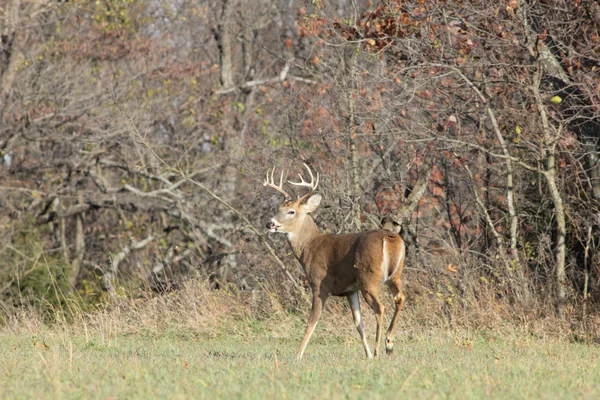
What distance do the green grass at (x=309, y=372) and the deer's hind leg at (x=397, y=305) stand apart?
13 cm

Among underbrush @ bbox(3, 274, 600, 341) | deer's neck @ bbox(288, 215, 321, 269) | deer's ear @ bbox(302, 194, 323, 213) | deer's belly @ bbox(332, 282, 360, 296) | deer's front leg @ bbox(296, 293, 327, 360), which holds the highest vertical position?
deer's ear @ bbox(302, 194, 323, 213)

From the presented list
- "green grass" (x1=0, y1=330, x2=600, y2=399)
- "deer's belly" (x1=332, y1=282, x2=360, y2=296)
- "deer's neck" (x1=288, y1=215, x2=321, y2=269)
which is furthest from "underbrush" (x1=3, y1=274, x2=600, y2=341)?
"deer's belly" (x1=332, y1=282, x2=360, y2=296)

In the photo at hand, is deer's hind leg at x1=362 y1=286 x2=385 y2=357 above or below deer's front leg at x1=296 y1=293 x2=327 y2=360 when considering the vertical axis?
above

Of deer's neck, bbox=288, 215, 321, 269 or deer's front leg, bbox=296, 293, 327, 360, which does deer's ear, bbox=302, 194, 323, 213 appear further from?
deer's front leg, bbox=296, 293, 327, 360

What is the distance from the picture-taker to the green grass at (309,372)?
6.16 metres

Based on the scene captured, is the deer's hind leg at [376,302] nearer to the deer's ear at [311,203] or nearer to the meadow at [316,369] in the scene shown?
the meadow at [316,369]

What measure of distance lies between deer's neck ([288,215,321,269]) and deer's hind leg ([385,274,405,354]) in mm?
1085

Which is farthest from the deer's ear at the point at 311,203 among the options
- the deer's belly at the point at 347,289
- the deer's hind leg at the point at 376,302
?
the deer's hind leg at the point at 376,302

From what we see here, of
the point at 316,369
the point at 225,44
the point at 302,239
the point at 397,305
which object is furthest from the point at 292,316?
the point at 225,44

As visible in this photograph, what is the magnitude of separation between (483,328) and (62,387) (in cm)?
653

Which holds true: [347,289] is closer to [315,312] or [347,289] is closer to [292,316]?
[315,312]

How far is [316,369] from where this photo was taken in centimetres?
732

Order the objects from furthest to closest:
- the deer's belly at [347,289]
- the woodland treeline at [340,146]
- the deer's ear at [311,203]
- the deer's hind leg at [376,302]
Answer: the woodland treeline at [340,146] → the deer's ear at [311,203] → the deer's belly at [347,289] → the deer's hind leg at [376,302]

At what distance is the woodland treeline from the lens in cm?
1208
